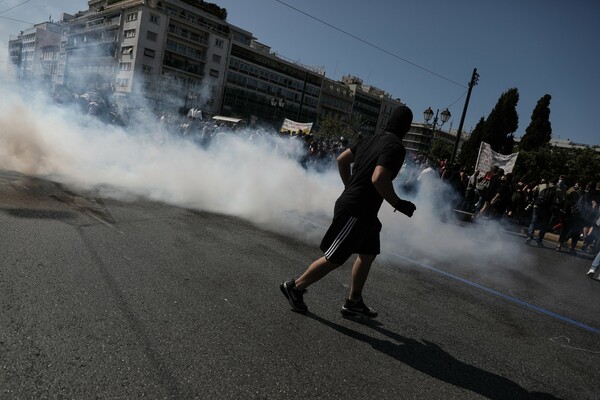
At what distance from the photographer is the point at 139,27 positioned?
55.3m

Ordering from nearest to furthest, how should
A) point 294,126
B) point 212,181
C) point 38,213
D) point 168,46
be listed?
point 38,213 → point 212,181 → point 294,126 → point 168,46

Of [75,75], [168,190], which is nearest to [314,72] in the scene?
[75,75]

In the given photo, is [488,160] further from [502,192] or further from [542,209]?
[542,209]

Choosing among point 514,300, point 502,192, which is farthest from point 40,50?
point 514,300

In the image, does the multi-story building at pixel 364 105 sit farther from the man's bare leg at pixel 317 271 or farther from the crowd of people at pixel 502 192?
the man's bare leg at pixel 317 271

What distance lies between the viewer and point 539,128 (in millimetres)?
39375

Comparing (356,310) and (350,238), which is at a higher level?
(350,238)

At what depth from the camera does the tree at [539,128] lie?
39400 millimetres

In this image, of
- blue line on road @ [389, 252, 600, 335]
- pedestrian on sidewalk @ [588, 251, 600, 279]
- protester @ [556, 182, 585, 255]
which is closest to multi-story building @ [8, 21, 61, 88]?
blue line on road @ [389, 252, 600, 335]

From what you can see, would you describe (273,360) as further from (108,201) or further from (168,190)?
(168,190)

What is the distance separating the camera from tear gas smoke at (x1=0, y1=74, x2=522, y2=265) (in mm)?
7027

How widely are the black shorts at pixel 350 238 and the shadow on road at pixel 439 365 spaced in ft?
1.87

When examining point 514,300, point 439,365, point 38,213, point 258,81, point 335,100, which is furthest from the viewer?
point 335,100

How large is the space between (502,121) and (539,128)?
4.03m
